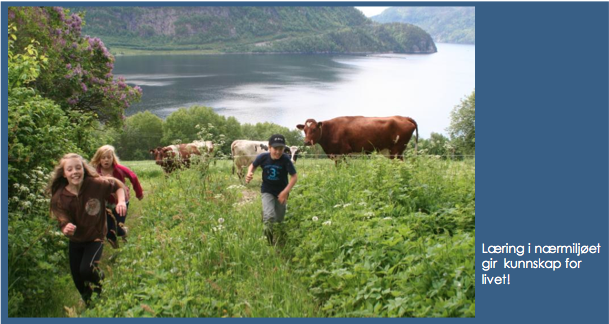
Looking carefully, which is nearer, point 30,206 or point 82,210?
point 82,210

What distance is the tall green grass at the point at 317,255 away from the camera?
14.1 feet

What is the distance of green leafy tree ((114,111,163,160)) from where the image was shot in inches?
957

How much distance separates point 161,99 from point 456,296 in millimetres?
22278

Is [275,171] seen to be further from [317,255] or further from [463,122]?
[463,122]

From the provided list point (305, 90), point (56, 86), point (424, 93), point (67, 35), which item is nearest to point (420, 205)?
point (56, 86)

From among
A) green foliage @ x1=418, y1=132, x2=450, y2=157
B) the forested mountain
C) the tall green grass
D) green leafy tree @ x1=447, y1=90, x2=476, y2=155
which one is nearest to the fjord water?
green leafy tree @ x1=447, y1=90, x2=476, y2=155

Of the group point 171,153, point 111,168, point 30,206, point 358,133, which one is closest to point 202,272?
point 30,206

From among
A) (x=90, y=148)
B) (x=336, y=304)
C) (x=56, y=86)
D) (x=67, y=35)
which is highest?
(x=67, y=35)

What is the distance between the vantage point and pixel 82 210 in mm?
5035

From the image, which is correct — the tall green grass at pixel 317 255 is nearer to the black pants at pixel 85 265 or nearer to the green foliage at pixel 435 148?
the black pants at pixel 85 265

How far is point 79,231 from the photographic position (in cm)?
507

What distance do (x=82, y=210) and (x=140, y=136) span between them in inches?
815

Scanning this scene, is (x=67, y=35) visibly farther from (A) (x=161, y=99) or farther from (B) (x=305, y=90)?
(B) (x=305, y=90)

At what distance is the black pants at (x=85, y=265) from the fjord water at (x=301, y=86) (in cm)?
1554
